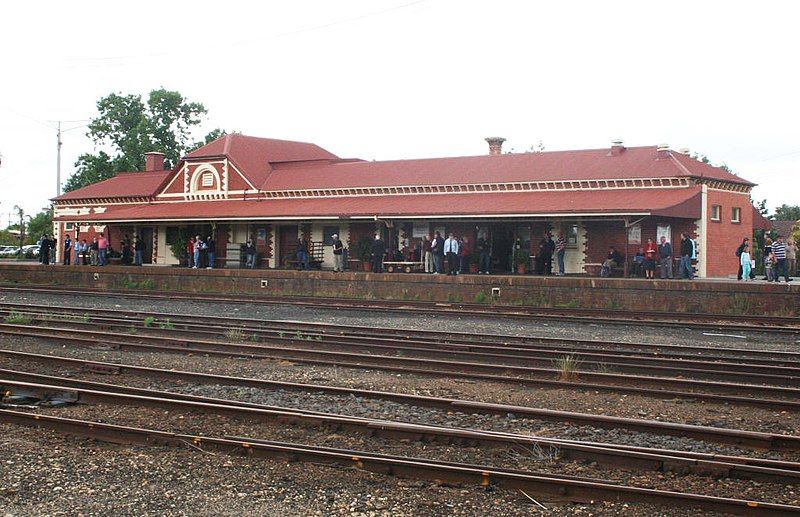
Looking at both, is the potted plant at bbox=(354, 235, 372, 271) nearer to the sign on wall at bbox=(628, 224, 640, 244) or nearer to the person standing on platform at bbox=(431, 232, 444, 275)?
the person standing on platform at bbox=(431, 232, 444, 275)

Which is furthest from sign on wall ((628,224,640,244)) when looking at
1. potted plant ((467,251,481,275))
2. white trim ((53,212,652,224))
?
potted plant ((467,251,481,275))

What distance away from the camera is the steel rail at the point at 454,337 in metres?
14.2

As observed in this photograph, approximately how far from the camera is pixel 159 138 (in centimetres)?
6744

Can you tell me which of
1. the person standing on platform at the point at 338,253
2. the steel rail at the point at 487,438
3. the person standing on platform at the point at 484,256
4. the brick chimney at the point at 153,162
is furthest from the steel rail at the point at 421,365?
the brick chimney at the point at 153,162

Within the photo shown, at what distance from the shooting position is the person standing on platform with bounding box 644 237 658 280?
28053mm

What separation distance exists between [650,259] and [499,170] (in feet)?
32.4

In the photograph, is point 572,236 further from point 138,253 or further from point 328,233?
point 138,253

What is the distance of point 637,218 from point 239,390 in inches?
810

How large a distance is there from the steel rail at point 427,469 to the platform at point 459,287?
16390mm

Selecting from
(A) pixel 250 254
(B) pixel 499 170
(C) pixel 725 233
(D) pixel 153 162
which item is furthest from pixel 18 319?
(D) pixel 153 162

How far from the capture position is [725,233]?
3312 centimetres

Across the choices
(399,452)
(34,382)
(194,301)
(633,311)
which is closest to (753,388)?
(399,452)

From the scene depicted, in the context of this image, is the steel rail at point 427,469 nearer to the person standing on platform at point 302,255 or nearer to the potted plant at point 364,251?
the person standing on platform at point 302,255

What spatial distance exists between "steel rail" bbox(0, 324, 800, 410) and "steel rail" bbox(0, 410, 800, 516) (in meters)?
4.24
